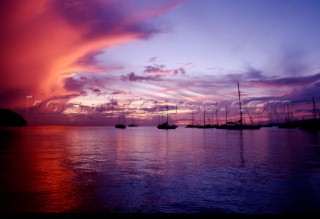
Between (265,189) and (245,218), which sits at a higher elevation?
(245,218)

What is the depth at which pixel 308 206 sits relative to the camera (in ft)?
45.3

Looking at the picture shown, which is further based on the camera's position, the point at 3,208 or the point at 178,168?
the point at 178,168

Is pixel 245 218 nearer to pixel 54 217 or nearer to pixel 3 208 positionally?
pixel 54 217

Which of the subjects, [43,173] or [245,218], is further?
[43,173]

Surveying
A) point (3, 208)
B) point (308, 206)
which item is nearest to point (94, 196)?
point (3, 208)

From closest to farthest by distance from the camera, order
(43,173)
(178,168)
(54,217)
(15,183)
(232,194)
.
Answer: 1. (54,217)
2. (232,194)
3. (15,183)
4. (43,173)
5. (178,168)

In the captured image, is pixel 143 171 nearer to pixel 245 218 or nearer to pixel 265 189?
pixel 265 189

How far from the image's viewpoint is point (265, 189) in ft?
57.8

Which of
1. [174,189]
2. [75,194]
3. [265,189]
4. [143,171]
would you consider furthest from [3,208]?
[265,189]

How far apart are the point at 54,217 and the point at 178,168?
18.2 meters

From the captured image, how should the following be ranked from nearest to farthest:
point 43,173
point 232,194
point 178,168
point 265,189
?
point 232,194, point 265,189, point 43,173, point 178,168

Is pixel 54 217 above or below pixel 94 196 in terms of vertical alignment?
above

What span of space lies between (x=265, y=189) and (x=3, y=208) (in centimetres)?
1438

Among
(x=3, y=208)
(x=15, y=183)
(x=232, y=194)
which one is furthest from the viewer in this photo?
(x=15, y=183)
